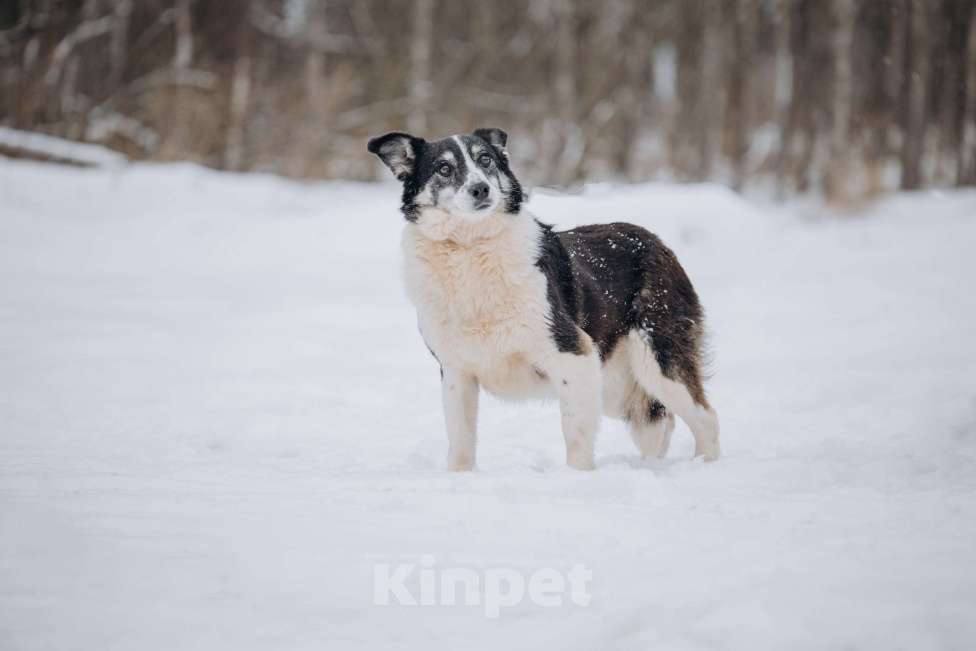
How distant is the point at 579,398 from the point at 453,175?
1288 mm

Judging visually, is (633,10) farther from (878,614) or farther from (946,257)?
(878,614)

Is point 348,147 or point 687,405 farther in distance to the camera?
point 348,147

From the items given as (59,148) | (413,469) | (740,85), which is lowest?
(413,469)

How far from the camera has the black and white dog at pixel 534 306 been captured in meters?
4.15

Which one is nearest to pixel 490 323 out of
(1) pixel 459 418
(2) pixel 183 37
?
(1) pixel 459 418

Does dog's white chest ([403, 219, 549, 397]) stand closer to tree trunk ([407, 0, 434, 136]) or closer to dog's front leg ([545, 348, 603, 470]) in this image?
dog's front leg ([545, 348, 603, 470])

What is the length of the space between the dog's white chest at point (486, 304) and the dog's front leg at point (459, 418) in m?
0.08

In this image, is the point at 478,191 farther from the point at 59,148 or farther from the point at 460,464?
the point at 59,148

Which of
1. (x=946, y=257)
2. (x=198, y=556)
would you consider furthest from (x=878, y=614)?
(x=946, y=257)

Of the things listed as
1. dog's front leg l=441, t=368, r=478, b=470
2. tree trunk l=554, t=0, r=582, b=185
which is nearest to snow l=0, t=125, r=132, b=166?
tree trunk l=554, t=0, r=582, b=185

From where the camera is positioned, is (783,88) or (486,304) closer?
(486,304)

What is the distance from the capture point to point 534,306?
13.5 feet

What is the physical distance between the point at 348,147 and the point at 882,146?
12.3 meters

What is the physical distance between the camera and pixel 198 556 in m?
2.75
